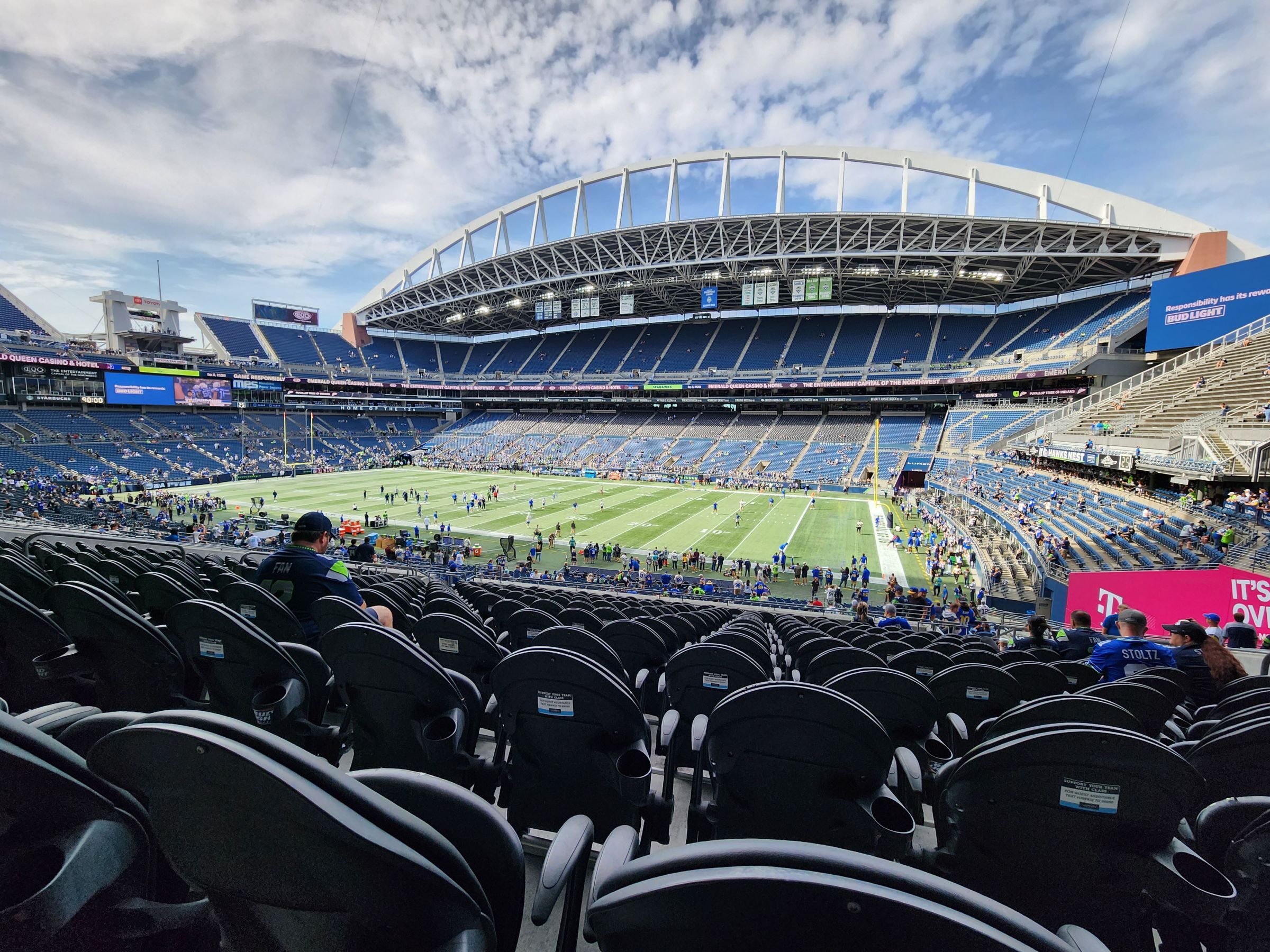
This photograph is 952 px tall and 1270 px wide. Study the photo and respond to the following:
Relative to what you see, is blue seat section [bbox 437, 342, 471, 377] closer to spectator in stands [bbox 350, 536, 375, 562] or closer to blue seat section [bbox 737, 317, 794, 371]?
blue seat section [bbox 737, 317, 794, 371]


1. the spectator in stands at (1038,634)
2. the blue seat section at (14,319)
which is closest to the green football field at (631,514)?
the spectator in stands at (1038,634)

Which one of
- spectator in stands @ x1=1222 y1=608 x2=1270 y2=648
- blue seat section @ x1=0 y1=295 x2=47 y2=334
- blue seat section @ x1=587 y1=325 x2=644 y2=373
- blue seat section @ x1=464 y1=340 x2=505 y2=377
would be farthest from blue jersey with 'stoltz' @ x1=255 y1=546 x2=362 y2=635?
blue seat section @ x1=464 y1=340 x2=505 y2=377

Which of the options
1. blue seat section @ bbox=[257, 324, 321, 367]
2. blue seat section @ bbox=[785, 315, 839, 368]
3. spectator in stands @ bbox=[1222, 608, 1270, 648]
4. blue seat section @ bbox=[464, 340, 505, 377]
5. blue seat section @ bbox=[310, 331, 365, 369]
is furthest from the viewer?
blue seat section @ bbox=[464, 340, 505, 377]

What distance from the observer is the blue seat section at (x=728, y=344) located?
7169 centimetres

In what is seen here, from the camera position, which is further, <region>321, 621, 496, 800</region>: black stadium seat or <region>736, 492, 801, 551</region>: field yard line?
<region>736, 492, 801, 551</region>: field yard line

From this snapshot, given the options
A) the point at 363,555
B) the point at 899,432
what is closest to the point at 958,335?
the point at 899,432

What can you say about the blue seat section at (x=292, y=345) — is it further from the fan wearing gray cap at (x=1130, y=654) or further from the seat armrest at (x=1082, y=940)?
the seat armrest at (x=1082, y=940)

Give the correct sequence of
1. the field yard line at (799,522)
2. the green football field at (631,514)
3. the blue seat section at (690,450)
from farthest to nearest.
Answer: the blue seat section at (690,450) → the field yard line at (799,522) → the green football field at (631,514)

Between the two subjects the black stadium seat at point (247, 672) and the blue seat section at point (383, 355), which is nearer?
the black stadium seat at point (247, 672)

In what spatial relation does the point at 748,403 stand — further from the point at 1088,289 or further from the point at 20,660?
the point at 20,660

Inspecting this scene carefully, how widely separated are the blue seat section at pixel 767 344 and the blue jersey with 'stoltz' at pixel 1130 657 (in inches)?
2572

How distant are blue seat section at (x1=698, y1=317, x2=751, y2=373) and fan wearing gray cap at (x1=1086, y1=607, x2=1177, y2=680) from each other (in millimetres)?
66385

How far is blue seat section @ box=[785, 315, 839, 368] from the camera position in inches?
2657

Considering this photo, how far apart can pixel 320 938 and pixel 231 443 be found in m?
72.4
